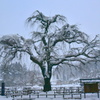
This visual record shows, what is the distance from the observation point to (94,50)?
84.3ft

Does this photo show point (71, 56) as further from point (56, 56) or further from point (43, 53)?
point (43, 53)

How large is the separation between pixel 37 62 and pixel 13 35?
474cm

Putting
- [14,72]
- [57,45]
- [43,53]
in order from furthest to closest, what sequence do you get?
[14,72] → [57,45] → [43,53]

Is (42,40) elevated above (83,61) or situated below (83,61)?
above

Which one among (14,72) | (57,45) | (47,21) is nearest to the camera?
(57,45)

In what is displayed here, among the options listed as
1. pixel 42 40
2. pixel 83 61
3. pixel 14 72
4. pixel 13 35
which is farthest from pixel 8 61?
pixel 14 72

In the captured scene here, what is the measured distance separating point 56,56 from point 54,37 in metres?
2.81

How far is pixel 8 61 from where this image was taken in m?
25.1

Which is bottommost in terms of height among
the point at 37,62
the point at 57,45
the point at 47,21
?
the point at 37,62

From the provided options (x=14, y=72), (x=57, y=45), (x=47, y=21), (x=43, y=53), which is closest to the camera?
(x=43, y=53)

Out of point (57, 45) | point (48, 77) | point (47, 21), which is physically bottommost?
point (48, 77)

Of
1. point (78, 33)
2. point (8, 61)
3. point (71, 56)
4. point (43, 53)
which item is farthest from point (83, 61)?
point (8, 61)

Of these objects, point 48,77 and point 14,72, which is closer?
point 48,77

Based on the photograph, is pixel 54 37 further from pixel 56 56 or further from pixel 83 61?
pixel 83 61
